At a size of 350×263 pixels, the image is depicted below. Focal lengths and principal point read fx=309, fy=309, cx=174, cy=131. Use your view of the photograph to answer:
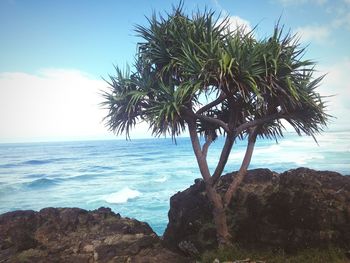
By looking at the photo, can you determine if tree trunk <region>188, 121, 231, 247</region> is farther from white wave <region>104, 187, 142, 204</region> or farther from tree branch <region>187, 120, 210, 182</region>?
white wave <region>104, 187, 142, 204</region>

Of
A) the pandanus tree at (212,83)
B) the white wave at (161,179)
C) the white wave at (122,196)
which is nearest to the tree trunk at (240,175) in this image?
the pandanus tree at (212,83)

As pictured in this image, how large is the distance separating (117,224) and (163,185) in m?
25.3

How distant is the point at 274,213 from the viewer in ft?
23.5

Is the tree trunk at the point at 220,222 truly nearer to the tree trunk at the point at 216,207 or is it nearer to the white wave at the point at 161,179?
the tree trunk at the point at 216,207

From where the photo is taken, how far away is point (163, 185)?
3281cm

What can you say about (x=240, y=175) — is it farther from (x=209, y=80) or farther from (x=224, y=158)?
(x=209, y=80)

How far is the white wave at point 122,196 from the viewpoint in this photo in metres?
26.9

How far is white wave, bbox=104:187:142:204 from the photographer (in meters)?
26.9

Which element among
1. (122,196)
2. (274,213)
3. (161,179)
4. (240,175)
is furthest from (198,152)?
(161,179)

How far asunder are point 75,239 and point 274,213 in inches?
183

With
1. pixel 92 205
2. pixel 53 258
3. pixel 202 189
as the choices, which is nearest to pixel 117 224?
pixel 53 258

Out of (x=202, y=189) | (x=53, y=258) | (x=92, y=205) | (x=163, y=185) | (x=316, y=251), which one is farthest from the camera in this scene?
(x=163, y=185)

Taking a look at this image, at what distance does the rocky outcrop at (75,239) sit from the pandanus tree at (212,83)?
1818 mm

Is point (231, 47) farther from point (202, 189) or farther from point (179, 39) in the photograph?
point (202, 189)
